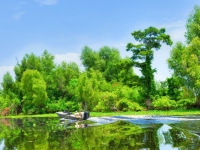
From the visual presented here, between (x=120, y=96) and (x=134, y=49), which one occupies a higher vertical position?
(x=134, y=49)

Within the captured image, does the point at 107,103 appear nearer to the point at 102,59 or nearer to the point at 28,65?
the point at 28,65

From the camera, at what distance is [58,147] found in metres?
14.3

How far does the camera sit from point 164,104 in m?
36.4

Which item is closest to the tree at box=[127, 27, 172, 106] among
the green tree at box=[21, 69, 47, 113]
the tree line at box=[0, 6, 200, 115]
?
the tree line at box=[0, 6, 200, 115]

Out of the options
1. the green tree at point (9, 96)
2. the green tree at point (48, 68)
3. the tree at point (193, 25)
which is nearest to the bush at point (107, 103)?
the tree at point (193, 25)

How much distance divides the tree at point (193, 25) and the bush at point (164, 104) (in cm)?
915

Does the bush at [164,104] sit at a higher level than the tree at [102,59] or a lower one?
lower

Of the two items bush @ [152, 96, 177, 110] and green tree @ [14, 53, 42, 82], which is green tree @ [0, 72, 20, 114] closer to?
green tree @ [14, 53, 42, 82]

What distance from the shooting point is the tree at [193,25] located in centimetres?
3822

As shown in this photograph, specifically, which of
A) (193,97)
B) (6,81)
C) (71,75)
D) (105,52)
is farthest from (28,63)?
(193,97)

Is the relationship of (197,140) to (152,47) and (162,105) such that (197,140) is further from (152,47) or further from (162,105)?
(152,47)

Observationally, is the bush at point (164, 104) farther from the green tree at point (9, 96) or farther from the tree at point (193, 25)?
the green tree at point (9, 96)

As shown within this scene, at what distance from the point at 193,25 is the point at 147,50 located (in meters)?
6.65

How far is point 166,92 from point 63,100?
21.0 meters
